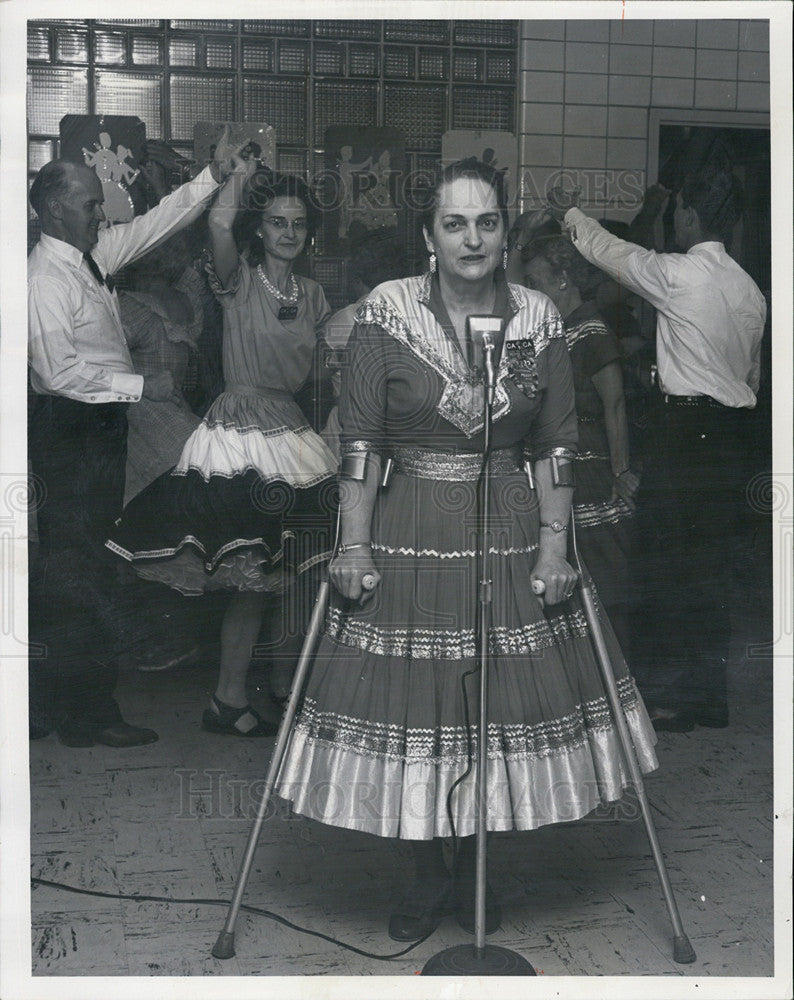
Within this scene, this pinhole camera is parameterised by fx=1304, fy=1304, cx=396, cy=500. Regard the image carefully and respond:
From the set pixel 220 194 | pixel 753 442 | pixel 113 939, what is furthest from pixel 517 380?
pixel 113 939

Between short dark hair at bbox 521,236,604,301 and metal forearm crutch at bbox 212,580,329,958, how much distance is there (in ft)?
3.47

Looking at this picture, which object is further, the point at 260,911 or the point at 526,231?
the point at 260,911

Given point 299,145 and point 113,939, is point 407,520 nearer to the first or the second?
point 299,145

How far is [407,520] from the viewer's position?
3502mm

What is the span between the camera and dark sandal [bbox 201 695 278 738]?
3613 millimetres

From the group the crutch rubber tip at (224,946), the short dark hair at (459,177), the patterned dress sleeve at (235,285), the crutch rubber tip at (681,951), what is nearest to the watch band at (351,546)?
the patterned dress sleeve at (235,285)

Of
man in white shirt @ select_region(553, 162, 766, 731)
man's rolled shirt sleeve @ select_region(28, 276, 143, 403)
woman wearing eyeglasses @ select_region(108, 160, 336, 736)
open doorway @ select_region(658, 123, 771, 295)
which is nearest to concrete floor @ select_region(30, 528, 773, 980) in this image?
man in white shirt @ select_region(553, 162, 766, 731)

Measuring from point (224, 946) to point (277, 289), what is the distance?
70.8 inches

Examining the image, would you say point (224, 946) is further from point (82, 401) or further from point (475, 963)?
point (82, 401)

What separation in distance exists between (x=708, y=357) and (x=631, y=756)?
1.13 metres

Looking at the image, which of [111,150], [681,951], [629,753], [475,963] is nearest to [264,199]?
[111,150]

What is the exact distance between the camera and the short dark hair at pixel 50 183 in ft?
11.5

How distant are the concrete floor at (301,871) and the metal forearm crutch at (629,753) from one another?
0.04 metres

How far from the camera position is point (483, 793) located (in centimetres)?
345
